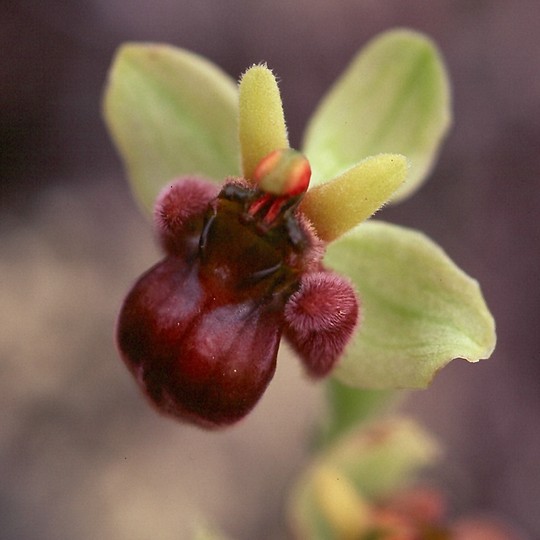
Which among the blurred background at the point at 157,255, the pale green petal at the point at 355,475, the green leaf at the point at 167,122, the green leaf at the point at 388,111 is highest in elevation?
the green leaf at the point at 388,111

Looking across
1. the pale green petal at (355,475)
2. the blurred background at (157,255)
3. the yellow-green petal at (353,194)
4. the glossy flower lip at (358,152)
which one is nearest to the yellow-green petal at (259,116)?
the glossy flower lip at (358,152)

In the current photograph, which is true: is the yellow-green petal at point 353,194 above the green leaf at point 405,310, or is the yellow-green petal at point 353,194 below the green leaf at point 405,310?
above

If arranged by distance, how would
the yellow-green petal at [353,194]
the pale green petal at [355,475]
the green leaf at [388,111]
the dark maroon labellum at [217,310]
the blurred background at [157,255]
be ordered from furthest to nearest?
the blurred background at [157,255]
the pale green petal at [355,475]
the green leaf at [388,111]
the yellow-green petal at [353,194]
the dark maroon labellum at [217,310]

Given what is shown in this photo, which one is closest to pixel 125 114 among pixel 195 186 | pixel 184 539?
pixel 195 186

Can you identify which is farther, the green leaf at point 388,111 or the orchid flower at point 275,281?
the green leaf at point 388,111

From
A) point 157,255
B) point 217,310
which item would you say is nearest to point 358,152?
point 217,310

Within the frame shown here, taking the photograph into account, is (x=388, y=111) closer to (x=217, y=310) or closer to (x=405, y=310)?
(x=405, y=310)

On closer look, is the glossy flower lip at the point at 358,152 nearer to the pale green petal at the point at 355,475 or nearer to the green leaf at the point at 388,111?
the green leaf at the point at 388,111
